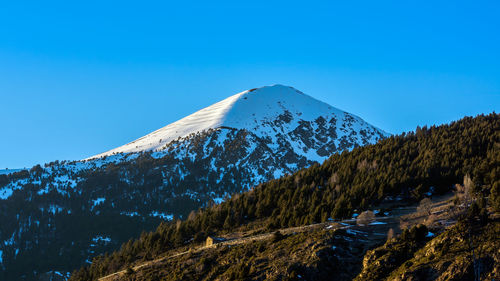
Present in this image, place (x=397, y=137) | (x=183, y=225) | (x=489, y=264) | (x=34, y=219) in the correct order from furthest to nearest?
(x=34, y=219) → (x=397, y=137) → (x=183, y=225) → (x=489, y=264)

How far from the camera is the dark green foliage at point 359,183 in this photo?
67.1 metres

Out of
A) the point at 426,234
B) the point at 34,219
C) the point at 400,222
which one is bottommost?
the point at 426,234

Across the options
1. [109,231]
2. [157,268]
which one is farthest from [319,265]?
[109,231]

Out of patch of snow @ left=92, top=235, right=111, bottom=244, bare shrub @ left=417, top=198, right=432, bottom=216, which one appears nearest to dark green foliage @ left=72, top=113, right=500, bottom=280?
bare shrub @ left=417, top=198, right=432, bottom=216

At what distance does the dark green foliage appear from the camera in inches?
2640

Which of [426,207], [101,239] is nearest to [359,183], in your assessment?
[426,207]

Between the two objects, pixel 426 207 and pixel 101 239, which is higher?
pixel 101 239

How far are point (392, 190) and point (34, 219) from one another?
185777mm

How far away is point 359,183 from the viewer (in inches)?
3031

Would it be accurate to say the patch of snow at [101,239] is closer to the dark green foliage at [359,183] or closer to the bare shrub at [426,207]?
the dark green foliage at [359,183]

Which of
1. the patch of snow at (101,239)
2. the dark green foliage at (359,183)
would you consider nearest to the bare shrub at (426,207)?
the dark green foliage at (359,183)

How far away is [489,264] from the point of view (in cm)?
2928

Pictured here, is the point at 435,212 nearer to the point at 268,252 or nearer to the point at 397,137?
the point at 268,252

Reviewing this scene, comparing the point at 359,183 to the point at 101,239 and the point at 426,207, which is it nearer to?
the point at 426,207
